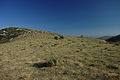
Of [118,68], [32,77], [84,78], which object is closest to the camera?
[84,78]

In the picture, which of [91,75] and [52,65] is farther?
[52,65]

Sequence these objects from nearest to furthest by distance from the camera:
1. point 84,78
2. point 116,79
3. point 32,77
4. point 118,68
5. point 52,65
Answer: point 116,79
point 84,78
point 32,77
point 118,68
point 52,65

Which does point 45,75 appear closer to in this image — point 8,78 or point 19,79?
point 19,79

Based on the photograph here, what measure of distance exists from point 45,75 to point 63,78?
150cm

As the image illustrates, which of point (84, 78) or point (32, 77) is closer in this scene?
point (84, 78)

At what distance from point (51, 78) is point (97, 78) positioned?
10.7 feet

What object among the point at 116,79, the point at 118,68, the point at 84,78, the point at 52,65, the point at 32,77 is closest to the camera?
the point at 116,79

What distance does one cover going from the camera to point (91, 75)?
6266 mm

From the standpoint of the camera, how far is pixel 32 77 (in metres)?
6.38

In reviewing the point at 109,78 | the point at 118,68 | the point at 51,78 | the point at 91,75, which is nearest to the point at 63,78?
the point at 51,78

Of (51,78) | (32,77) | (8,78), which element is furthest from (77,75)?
(8,78)

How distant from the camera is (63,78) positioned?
6062 mm

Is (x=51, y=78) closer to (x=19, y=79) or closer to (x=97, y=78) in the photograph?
(x=19, y=79)

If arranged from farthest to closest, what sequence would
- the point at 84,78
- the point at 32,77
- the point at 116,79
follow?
1. the point at 32,77
2. the point at 84,78
3. the point at 116,79
